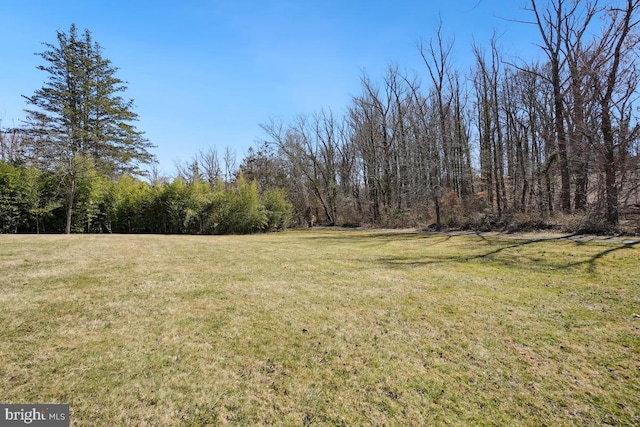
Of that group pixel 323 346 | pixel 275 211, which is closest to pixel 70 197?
pixel 275 211

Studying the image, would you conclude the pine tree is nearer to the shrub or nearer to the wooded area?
the wooded area

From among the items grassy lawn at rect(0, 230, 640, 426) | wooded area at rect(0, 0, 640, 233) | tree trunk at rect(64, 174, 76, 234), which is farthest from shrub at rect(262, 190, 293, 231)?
grassy lawn at rect(0, 230, 640, 426)

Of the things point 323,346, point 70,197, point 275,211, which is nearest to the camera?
point 323,346

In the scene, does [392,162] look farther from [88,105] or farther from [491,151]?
[88,105]

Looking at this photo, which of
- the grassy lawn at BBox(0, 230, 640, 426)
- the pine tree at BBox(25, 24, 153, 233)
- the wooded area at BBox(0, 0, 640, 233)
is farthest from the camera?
the pine tree at BBox(25, 24, 153, 233)

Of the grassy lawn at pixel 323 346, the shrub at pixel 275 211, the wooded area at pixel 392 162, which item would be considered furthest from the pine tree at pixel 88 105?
the grassy lawn at pixel 323 346

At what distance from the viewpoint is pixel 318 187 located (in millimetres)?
21391

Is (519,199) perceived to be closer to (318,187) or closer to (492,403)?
(318,187)

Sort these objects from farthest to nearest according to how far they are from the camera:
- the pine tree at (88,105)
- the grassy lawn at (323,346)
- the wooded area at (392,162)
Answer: the pine tree at (88,105) < the wooded area at (392,162) < the grassy lawn at (323,346)

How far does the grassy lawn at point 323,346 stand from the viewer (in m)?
1.65

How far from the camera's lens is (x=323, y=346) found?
239 centimetres

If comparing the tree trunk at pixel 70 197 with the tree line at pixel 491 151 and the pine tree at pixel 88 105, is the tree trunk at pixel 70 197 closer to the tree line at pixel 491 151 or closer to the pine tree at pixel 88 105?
the pine tree at pixel 88 105

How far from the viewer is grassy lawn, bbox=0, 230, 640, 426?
165 cm

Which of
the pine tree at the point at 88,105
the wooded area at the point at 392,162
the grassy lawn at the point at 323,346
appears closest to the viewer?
the grassy lawn at the point at 323,346
